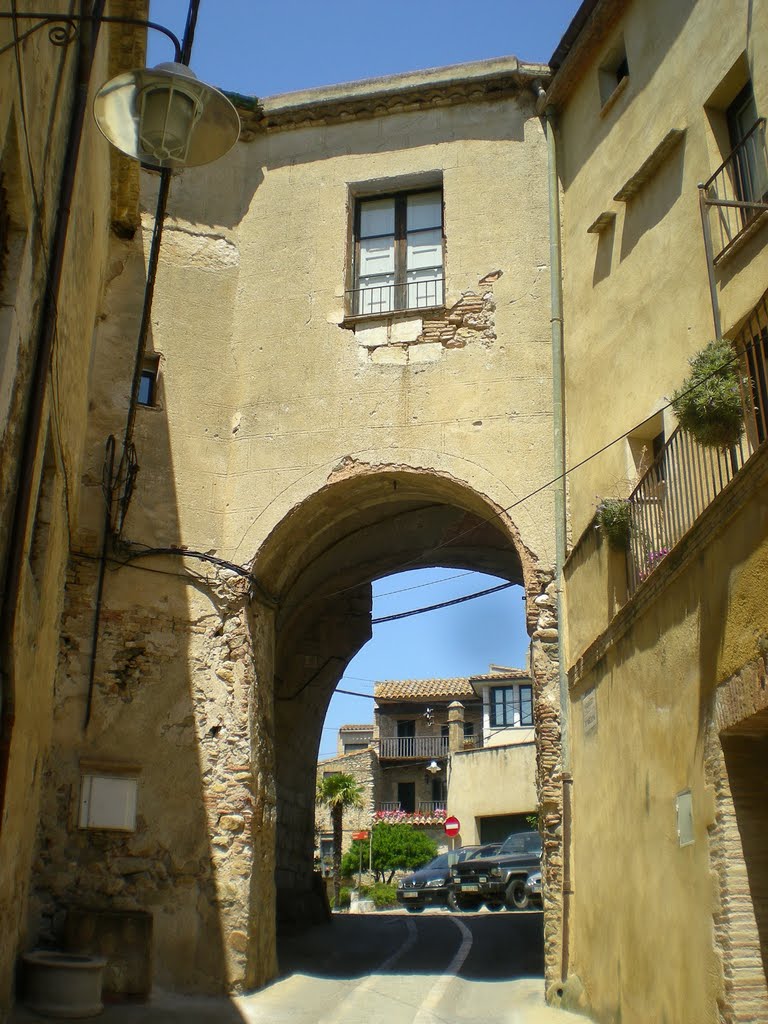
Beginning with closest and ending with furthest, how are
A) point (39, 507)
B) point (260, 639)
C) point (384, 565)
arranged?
point (39, 507), point (260, 639), point (384, 565)

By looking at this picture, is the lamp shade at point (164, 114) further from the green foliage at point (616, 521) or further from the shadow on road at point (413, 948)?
the shadow on road at point (413, 948)

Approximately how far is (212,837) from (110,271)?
620 cm

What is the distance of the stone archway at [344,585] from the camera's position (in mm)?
10726

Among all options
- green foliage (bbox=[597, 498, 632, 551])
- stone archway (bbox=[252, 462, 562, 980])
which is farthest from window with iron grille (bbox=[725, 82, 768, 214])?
stone archway (bbox=[252, 462, 562, 980])

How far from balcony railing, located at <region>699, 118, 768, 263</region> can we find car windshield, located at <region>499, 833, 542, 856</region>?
1521cm

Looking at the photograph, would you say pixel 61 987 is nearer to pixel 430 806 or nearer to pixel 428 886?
pixel 428 886

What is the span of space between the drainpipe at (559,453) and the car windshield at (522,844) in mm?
12318

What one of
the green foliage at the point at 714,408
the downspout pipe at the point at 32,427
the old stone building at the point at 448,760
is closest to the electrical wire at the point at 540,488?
the green foliage at the point at 714,408

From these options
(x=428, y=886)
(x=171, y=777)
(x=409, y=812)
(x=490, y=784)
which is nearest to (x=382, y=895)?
(x=428, y=886)

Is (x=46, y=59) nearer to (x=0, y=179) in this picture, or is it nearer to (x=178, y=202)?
(x=0, y=179)

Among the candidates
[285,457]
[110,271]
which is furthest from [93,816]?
[110,271]

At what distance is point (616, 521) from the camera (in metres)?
8.81

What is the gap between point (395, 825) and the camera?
39.1 meters

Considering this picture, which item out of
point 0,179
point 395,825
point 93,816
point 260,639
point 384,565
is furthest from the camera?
point 395,825
